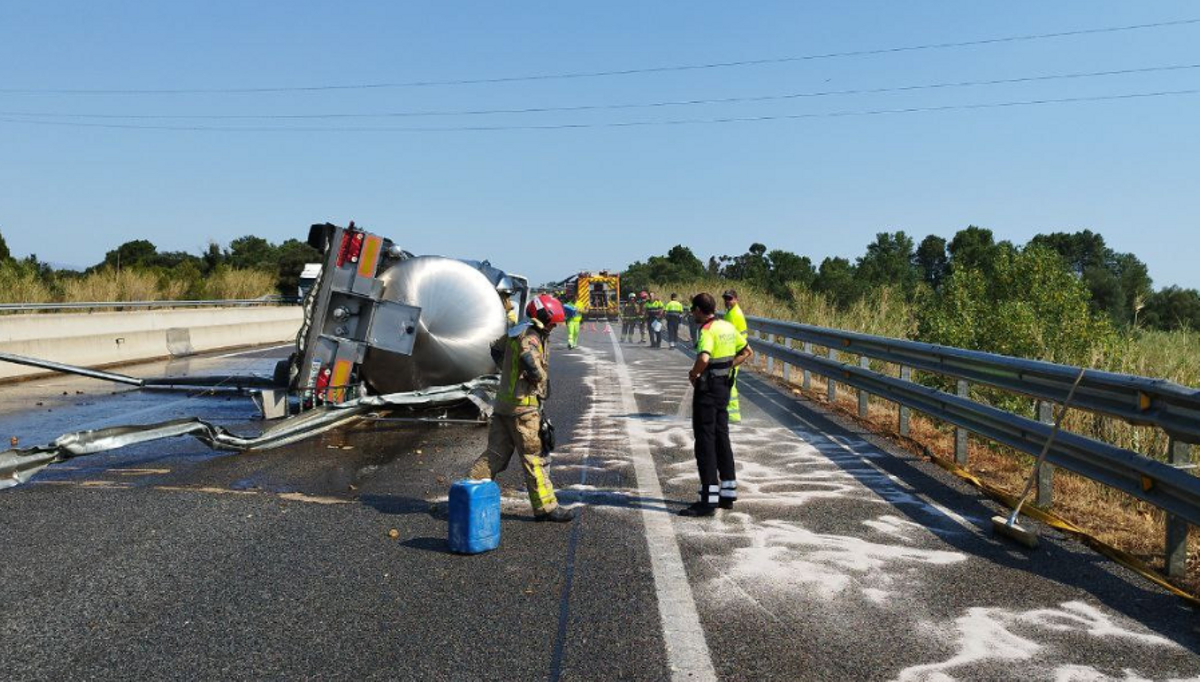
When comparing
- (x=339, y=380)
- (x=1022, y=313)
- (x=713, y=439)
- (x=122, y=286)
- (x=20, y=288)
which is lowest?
(x=713, y=439)

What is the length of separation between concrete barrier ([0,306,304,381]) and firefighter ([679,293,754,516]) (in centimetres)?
1275

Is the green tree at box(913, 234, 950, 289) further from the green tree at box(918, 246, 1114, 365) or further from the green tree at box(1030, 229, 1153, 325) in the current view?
the green tree at box(918, 246, 1114, 365)

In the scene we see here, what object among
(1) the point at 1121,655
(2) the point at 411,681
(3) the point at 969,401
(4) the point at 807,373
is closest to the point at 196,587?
(2) the point at 411,681

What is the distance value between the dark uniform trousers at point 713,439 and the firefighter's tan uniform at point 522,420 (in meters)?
1.13

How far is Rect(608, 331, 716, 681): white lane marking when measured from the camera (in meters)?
3.92

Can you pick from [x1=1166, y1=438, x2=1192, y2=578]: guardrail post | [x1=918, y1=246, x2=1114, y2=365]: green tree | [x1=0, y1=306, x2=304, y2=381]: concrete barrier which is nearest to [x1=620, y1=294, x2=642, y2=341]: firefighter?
[x1=918, y1=246, x2=1114, y2=365]: green tree

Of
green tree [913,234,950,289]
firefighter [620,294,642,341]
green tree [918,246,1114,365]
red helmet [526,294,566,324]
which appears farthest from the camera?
green tree [913,234,950,289]

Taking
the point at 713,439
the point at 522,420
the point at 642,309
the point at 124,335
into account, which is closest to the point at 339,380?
the point at 522,420

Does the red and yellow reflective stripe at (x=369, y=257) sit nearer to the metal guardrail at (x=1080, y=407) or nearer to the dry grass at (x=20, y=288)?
the metal guardrail at (x=1080, y=407)

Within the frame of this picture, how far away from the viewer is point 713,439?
6945 millimetres

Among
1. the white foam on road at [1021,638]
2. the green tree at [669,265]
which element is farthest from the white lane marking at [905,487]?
the green tree at [669,265]

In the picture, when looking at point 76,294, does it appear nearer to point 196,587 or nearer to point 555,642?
point 196,587

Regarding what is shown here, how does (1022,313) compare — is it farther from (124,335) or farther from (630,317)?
(124,335)

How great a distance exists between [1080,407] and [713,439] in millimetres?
2542
